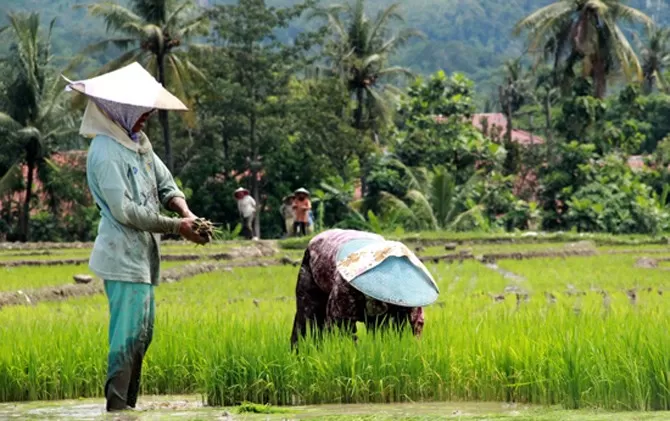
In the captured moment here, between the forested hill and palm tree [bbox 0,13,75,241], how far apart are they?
287ft

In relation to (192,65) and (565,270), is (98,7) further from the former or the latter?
(565,270)

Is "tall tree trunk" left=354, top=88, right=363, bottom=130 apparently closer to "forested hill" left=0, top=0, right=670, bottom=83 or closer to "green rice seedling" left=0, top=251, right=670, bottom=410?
"green rice seedling" left=0, top=251, right=670, bottom=410

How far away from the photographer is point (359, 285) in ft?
17.9

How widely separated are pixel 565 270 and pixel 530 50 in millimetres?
16483

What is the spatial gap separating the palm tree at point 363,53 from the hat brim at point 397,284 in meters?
30.9

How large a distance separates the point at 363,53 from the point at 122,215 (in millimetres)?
32710

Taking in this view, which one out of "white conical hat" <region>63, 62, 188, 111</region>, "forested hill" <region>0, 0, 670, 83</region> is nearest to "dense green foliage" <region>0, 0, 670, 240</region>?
"white conical hat" <region>63, 62, 188, 111</region>

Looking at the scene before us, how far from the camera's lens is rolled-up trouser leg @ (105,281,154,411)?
5188 millimetres

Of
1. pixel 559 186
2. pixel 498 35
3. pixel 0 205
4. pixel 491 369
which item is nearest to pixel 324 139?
pixel 559 186

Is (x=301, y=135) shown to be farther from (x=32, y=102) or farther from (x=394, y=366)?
(x=394, y=366)

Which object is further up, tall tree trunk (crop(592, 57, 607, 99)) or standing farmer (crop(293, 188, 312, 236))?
tall tree trunk (crop(592, 57, 607, 99))

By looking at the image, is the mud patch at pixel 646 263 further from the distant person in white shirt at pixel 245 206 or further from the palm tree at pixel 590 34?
the palm tree at pixel 590 34

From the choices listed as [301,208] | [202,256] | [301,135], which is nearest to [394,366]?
[202,256]

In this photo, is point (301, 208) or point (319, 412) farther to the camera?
point (301, 208)
